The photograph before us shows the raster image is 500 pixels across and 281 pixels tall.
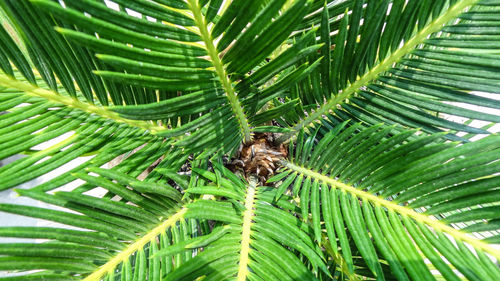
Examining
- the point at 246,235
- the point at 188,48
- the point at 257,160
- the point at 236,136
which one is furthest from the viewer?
the point at 257,160

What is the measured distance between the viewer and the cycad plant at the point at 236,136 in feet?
1.07

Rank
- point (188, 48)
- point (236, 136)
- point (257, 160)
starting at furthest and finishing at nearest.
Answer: point (257, 160) → point (236, 136) → point (188, 48)

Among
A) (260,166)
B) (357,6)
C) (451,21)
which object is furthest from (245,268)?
(451,21)

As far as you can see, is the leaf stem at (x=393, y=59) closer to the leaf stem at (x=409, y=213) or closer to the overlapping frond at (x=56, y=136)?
the leaf stem at (x=409, y=213)

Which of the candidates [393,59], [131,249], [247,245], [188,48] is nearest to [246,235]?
[247,245]

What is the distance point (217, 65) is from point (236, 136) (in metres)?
0.20

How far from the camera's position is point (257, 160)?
0.65 m

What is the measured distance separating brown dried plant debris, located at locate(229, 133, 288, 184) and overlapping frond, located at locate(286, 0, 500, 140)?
0.57ft

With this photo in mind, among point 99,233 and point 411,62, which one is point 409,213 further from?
point 99,233

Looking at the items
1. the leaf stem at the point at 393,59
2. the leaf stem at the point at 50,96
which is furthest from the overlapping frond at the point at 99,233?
the leaf stem at the point at 393,59

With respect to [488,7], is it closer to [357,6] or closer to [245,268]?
[357,6]

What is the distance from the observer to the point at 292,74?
41 centimetres

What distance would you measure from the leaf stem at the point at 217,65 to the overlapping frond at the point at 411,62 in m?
Answer: 0.16

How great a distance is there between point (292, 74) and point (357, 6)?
0.14m
